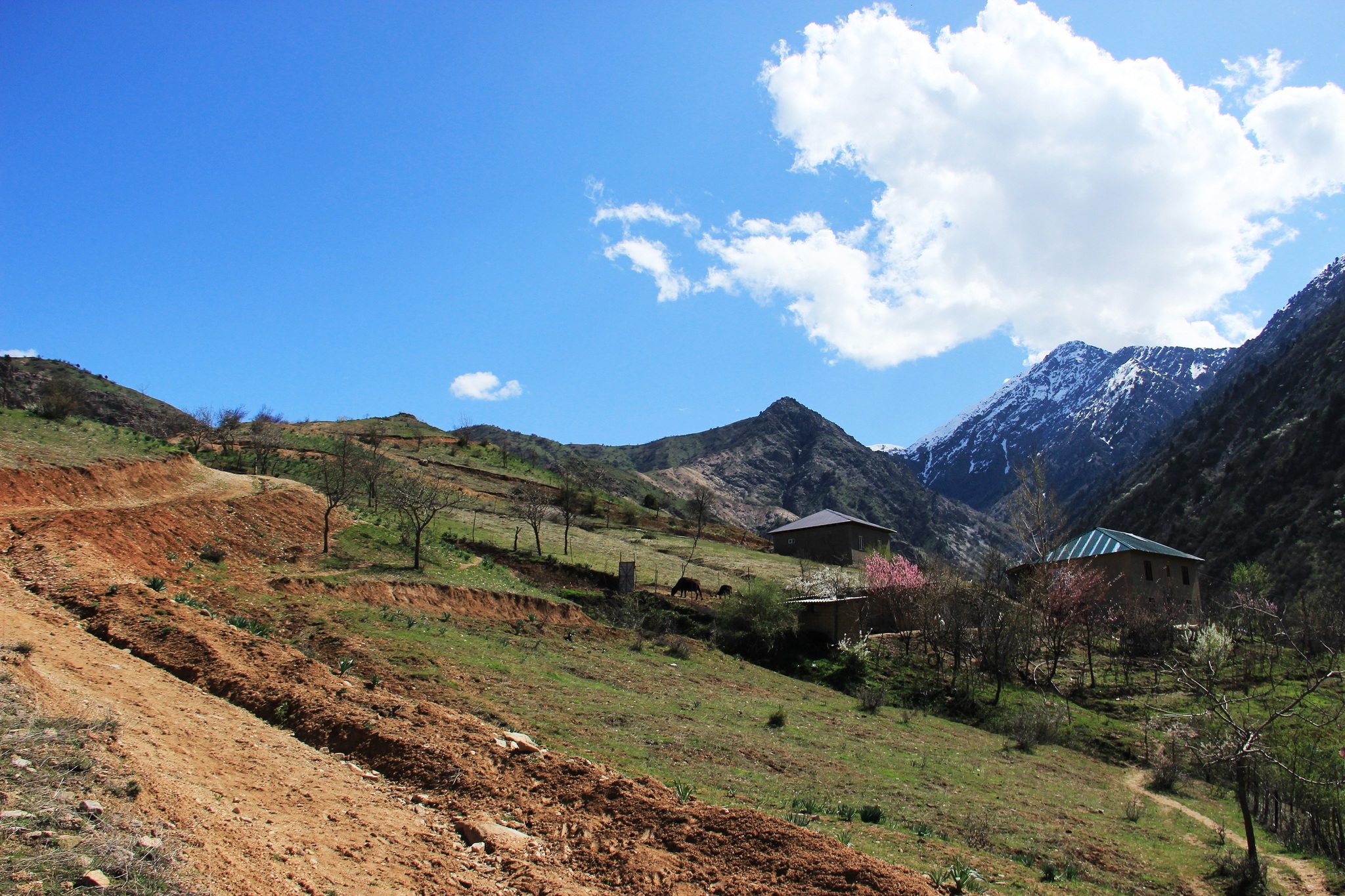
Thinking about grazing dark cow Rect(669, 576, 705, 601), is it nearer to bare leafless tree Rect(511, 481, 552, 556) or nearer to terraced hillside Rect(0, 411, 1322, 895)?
bare leafless tree Rect(511, 481, 552, 556)

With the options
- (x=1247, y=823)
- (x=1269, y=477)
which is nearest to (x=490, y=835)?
(x=1247, y=823)

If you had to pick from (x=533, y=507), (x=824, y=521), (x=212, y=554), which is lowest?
(x=212, y=554)

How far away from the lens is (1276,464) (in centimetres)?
9438

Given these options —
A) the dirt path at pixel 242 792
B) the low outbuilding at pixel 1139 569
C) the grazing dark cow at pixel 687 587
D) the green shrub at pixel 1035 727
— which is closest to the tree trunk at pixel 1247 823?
the green shrub at pixel 1035 727

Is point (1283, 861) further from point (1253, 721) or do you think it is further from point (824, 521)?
point (824, 521)

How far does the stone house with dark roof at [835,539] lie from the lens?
2422 inches

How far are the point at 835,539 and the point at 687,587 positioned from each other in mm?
30347

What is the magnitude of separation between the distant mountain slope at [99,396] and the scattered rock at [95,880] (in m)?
65.0

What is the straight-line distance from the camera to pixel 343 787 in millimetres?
8328

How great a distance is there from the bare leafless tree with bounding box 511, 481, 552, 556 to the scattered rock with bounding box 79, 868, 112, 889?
32027 millimetres

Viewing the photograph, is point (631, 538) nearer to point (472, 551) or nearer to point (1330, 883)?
point (472, 551)

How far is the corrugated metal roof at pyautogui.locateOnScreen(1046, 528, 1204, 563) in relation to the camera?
170 ft

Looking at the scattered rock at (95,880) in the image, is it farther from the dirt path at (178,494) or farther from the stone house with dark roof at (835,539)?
the stone house with dark roof at (835,539)

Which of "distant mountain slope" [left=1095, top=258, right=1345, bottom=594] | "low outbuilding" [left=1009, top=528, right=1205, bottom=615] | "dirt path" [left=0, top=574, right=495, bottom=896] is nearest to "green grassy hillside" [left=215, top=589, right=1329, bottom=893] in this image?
"dirt path" [left=0, top=574, right=495, bottom=896]
